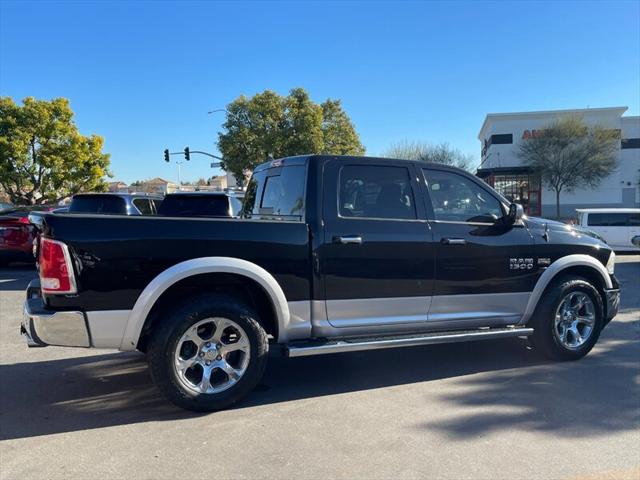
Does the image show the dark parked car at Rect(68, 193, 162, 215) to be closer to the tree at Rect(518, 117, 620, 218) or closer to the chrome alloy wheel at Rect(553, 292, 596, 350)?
the chrome alloy wheel at Rect(553, 292, 596, 350)

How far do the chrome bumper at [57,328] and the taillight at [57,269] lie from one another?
17cm

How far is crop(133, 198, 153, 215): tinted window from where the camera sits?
10094 millimetres

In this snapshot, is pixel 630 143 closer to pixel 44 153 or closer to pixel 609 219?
pixel 609 219

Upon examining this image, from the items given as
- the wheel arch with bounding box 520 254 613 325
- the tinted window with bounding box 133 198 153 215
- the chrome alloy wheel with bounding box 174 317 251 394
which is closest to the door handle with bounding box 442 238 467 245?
the wheel arch with bounding box 520 254 613 325

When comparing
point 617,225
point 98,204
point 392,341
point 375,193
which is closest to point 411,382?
point 392,341

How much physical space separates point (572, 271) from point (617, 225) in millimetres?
12230

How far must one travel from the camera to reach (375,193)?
4609 mm

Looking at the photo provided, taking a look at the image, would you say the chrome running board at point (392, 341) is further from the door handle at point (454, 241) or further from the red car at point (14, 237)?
the red car at point (14, 237)

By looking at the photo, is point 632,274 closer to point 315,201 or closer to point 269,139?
point 315,201

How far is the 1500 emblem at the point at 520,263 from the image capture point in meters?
4.94

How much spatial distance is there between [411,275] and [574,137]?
40126 millimetres

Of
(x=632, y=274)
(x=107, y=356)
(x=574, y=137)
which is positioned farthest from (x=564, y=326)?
(x=574, y=137)

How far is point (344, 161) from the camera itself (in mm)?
4508

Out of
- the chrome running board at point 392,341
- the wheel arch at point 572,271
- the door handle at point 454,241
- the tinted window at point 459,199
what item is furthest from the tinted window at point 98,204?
the wheel arch at point 572,271
